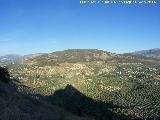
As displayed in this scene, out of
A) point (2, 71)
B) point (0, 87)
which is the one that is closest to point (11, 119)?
point (0, 87)

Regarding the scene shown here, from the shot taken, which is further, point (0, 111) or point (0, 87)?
point (0, 87)

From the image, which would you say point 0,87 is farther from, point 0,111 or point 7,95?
point 0,111

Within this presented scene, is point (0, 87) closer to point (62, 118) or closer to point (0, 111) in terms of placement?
point (0, 111)

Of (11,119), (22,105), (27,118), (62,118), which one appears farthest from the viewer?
(22,105)

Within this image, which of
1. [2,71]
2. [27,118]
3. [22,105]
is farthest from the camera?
[2,71]

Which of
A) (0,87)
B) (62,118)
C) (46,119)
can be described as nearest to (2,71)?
(0,87)

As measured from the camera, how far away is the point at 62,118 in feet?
121

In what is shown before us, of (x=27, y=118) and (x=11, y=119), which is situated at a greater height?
(x=11, y=119)

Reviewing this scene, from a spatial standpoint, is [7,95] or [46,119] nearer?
[46,119]

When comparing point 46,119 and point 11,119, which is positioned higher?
point 11,119

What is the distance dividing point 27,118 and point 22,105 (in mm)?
15077

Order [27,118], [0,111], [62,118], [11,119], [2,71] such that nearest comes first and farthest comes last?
[11,119]
[62,118]
[0,111]
[27,118]
[2,71]

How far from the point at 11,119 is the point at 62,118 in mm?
6970

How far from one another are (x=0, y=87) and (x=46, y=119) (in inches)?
783
